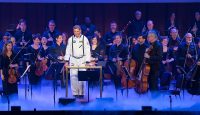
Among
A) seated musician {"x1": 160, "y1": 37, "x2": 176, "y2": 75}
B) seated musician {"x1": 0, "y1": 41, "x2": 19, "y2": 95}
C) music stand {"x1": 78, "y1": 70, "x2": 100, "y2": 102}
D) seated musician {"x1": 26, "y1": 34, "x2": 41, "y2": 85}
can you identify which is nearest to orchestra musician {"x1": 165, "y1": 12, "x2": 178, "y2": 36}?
seated musician {"x1": 160, "y1": 37, "x2": 176, "y2": 75}

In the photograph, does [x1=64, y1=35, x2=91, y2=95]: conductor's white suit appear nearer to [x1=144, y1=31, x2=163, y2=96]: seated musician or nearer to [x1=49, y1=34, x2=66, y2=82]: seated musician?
[x1=49, y1=34, x2=66, y2=82]: seated musician

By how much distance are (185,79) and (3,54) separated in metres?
4.44

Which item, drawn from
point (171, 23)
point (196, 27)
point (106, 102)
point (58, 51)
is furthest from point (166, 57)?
point (58, 51)

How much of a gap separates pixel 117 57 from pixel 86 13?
3.35 meters

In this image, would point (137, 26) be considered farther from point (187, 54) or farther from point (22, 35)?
point (22, 35)

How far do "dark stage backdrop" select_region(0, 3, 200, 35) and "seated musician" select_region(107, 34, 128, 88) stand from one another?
8.17 feet

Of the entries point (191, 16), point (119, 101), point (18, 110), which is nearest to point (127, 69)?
point (119, 101)

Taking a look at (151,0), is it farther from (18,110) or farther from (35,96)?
(18,110)

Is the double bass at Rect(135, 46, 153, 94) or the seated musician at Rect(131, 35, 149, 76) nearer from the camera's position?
the double bass at Rect(135, 46, 153, 94)

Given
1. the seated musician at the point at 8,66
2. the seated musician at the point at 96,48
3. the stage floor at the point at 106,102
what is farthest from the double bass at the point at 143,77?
the seated musician at the point at 8,66

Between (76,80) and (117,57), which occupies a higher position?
(117,57)

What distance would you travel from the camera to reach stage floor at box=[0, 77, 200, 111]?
10.3m

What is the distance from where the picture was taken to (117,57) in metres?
11.9

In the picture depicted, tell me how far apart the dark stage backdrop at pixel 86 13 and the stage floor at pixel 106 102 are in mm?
3115
